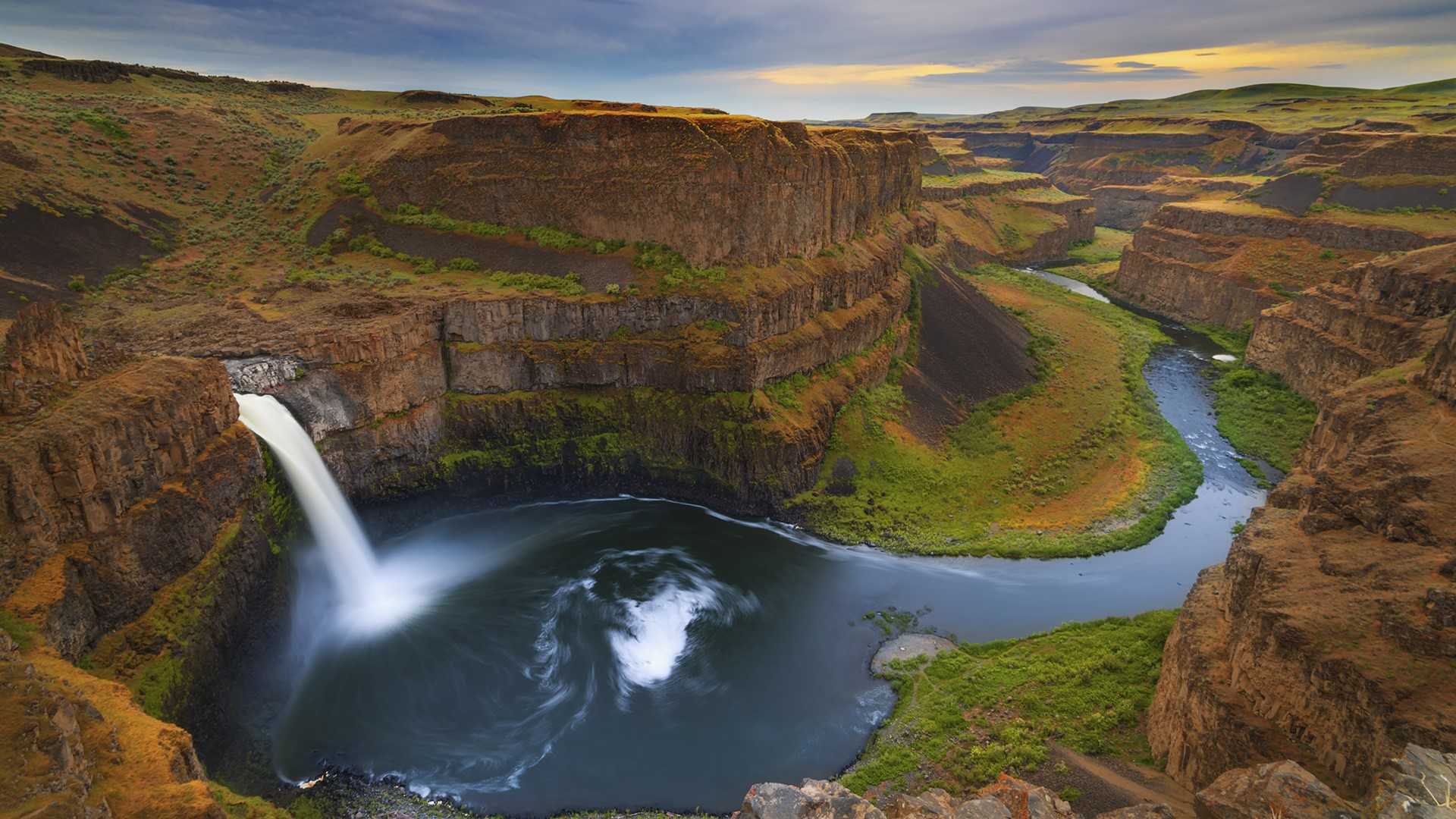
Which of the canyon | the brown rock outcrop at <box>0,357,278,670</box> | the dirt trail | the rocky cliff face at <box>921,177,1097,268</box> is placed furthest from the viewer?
the rocky cliff face at <box>921,177,1097,268</box>

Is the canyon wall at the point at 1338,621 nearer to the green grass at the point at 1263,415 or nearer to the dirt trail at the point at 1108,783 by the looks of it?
the dirt trail at the point at 1108,783

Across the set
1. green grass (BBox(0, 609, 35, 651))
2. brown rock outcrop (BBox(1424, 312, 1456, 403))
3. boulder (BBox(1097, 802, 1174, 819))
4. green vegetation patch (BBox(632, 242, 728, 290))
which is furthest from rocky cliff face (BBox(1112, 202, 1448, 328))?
green grass (BBox(0, 609, 35, 651))

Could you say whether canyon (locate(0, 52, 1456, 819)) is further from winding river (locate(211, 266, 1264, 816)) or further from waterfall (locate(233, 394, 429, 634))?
winding river (locate(211, 266, 1264, 816))

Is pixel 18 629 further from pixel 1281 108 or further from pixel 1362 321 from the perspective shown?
pixel 1281 108

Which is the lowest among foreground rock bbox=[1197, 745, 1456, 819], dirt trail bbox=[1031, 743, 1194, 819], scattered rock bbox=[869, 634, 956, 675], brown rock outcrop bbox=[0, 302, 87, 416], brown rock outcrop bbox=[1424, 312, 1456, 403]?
scattered rock bbox=[869, 634, 956, 675]

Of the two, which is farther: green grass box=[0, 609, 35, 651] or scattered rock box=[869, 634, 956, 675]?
scattered rock box=[869, 634, 956, 675]

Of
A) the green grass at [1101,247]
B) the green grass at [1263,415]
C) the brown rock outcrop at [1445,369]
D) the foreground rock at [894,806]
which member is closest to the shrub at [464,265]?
the foreground rock at [894,806]
